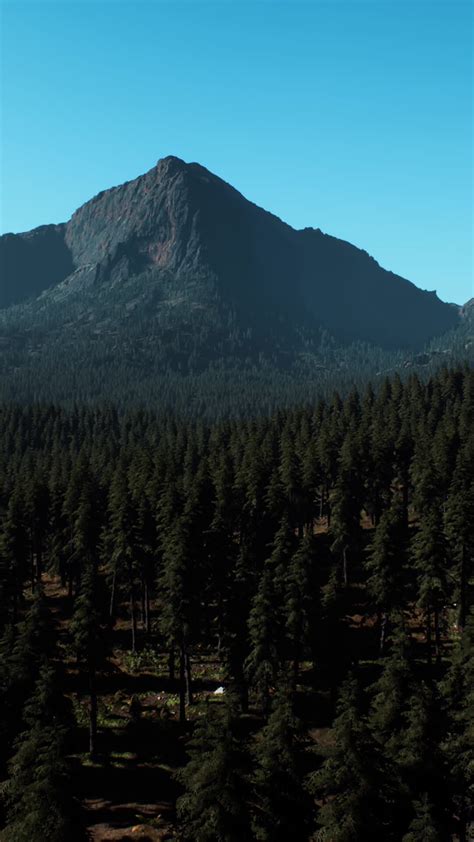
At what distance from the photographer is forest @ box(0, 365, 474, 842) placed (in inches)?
870

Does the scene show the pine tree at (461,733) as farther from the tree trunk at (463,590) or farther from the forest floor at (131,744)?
the tree trunk at (463,590)

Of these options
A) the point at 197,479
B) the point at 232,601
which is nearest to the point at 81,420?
the point at 197,479

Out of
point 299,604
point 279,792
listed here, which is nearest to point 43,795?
point 279,792

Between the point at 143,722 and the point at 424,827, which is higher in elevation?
the point at 424,827

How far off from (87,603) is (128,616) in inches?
927

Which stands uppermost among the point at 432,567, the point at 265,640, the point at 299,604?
the point at 432,567

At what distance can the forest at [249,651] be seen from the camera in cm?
2209

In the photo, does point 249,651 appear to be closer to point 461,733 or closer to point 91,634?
point 91,634

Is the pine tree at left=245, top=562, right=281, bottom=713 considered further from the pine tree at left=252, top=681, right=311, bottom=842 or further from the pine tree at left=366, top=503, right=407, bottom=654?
the pine tree at left=252, top=681, right=311, bottom=842

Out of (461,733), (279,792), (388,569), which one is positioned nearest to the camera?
(279,792)

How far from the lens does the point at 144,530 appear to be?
Result: 61.4 m

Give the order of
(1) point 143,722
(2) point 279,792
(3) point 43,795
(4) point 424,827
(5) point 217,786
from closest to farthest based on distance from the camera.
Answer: (5) point 217,786 < (3) point 43,795 < (4) point 424,827 < (2) point 279,792 < (1) point 143,722

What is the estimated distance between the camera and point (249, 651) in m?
46.1

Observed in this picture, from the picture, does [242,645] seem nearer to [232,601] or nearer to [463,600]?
[232,601]
